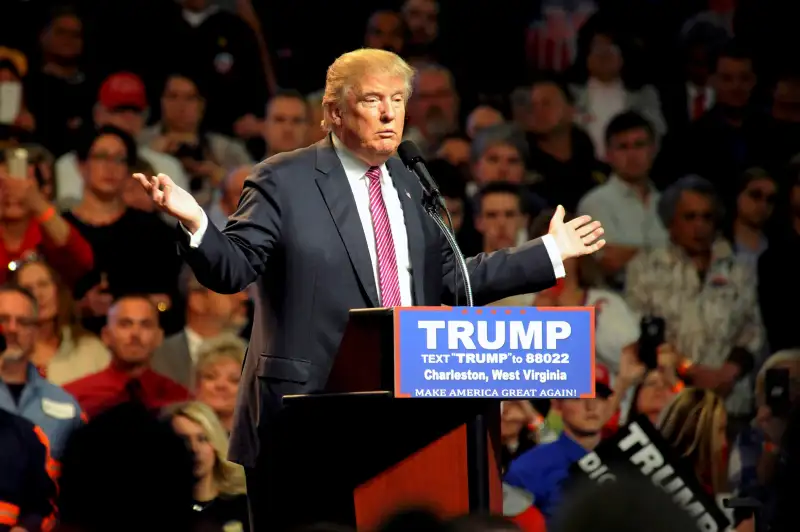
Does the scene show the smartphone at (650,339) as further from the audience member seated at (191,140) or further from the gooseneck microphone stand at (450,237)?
the gooseneck microphone stand at (450,237)

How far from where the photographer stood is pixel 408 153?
3.76 meters

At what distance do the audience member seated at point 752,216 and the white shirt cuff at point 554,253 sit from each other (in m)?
4.04

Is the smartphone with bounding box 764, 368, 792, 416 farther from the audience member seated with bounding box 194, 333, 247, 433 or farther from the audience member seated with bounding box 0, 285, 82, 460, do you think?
the audience member seated with bounding box 0, 285, 82, 460

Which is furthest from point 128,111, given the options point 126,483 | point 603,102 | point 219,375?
point 126,483

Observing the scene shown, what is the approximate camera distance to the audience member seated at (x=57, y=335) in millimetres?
6078

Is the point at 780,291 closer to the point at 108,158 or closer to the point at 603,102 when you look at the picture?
the point at 603,102

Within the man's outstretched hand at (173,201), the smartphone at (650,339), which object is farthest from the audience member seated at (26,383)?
the smartphone at (650,339)

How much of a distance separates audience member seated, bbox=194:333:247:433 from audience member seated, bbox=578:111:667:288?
6.76 ft

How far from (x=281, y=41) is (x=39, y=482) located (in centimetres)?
336

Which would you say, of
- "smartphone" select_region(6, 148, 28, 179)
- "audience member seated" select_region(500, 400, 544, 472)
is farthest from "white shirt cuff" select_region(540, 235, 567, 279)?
"smartphone" select_region(6, 148, 28, 179)

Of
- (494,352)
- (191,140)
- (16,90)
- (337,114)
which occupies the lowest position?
(494,352)

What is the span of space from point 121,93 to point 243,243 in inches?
135

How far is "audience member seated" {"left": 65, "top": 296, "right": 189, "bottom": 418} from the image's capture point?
6047 mm

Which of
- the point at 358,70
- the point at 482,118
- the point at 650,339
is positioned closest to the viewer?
the point at 358,70
